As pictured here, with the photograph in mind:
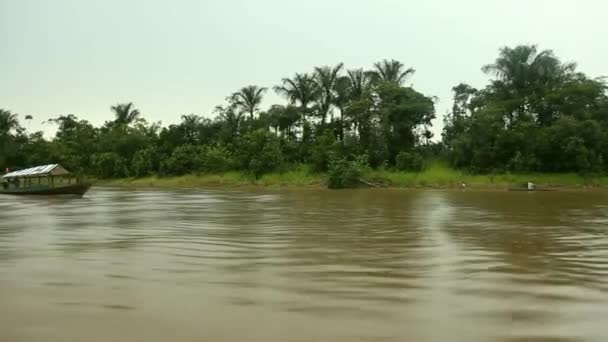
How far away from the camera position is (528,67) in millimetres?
37719

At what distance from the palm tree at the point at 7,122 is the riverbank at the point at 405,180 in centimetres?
2423

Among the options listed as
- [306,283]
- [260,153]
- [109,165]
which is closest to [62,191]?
[260,153]

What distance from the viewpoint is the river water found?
4.55 metres

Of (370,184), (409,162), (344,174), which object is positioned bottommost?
(370,184)

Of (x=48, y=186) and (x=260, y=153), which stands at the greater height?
(x=260, y=153)

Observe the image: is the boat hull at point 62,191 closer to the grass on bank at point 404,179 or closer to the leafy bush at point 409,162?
the grass on bank at point 404,179

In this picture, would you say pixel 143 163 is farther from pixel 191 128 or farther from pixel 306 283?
pixel 306 283

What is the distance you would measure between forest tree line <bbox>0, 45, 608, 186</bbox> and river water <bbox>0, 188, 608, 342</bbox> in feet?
82.9

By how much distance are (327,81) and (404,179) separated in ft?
37.8

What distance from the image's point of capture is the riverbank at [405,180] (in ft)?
111

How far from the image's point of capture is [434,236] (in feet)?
34.8

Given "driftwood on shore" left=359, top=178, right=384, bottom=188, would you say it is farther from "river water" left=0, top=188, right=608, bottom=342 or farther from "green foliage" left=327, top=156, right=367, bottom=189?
"river water" left=0, top=188, right=608, bottom=342

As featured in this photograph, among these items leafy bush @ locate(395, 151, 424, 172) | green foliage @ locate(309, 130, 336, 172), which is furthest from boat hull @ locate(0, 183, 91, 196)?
leafy bush @ locate(395, 151, 424, 172)

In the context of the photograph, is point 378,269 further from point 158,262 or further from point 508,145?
point 508,145
